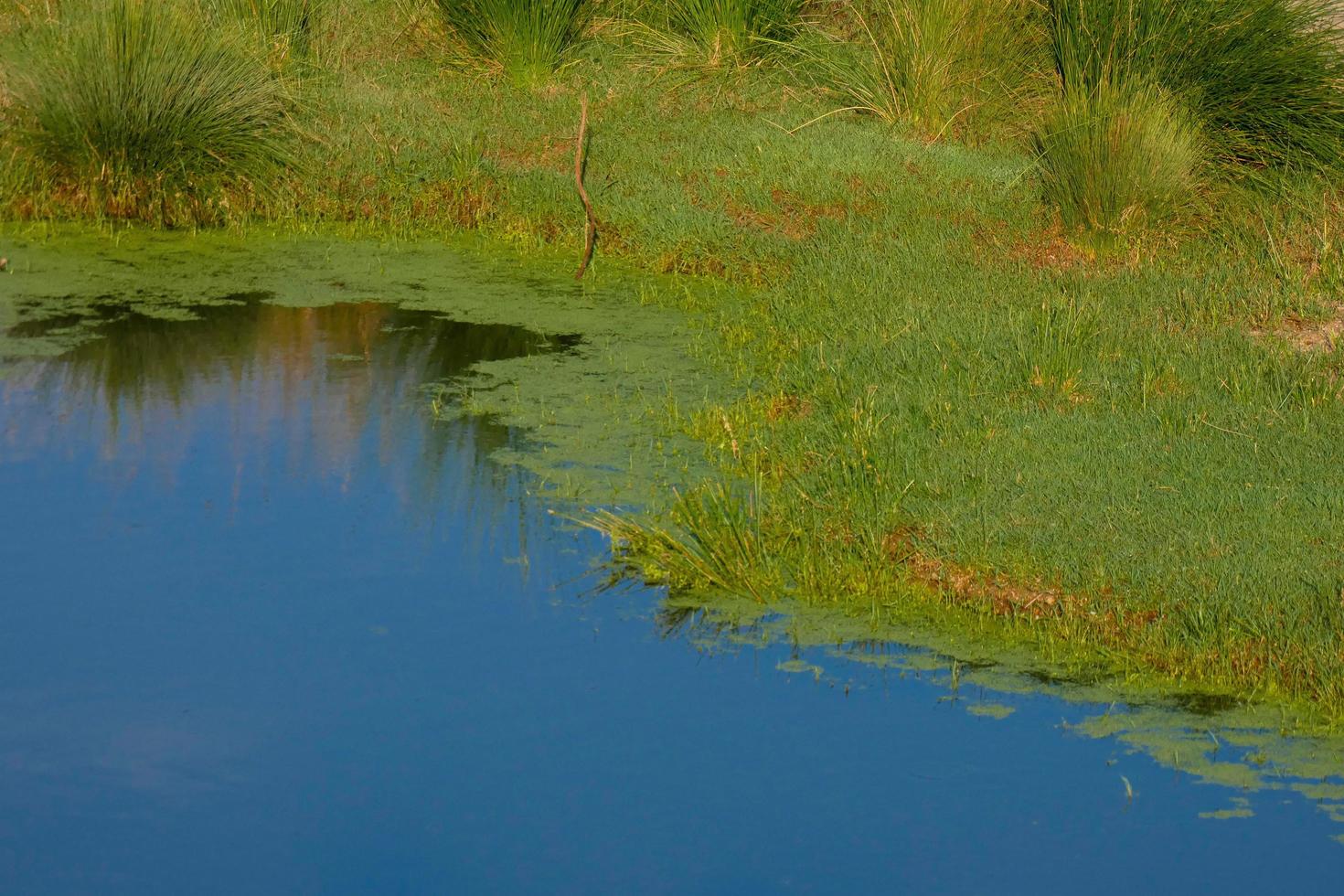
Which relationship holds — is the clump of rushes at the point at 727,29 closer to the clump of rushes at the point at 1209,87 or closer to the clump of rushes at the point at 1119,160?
the clump of rushes at the point at 1209,87

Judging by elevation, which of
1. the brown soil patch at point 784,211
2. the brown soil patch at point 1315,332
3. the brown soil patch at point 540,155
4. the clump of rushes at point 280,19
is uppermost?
the clump of rushes at point 280,19

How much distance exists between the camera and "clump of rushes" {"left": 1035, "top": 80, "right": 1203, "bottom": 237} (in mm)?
8312

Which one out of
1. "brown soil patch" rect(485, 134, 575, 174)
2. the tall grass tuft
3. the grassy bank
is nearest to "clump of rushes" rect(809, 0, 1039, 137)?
the grassy bank

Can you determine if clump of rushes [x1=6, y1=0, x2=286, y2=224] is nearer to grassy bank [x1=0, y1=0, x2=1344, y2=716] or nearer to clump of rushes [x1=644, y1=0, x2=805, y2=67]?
grassy bank [x1=0, y1=0, x2=1344, y2=716]

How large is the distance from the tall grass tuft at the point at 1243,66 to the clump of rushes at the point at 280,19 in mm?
4791

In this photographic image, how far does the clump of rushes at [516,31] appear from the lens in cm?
1134

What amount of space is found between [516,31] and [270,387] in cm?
505

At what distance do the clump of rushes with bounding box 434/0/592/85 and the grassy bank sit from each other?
2.3 inches

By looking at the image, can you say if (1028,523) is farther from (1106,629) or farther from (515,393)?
(515,393)

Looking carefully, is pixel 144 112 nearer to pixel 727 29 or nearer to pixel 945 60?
pixel 727 29

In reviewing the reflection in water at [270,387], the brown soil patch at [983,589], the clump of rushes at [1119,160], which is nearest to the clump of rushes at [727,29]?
the clump of rushes at [1119,160]

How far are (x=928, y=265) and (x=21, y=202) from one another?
16.3 feet

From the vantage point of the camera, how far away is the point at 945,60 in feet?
33.9

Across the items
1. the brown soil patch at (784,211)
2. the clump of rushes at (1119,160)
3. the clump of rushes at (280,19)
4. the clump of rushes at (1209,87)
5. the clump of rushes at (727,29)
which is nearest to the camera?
the clump of rushes at (1119,160)
